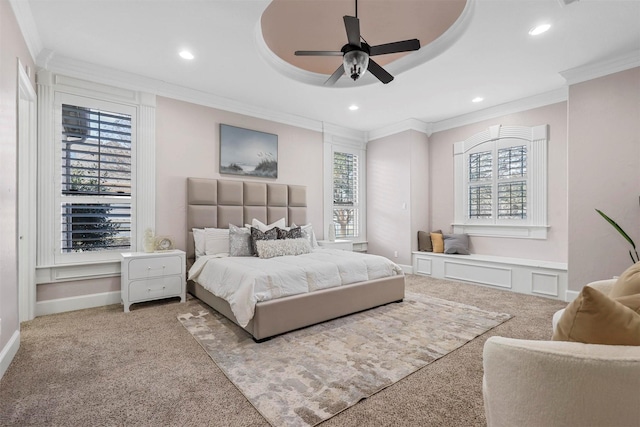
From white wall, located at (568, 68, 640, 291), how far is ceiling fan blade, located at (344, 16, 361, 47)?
3.14 metres

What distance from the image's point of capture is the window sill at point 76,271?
319 cm

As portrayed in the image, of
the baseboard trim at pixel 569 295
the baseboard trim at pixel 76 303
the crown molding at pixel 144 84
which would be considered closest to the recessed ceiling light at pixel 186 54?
the crown molding at pixel 144 84

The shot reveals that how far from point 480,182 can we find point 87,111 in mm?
5798

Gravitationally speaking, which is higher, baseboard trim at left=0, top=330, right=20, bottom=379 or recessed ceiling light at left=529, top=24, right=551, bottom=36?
recessed ceiling light at left=529, top=24, right=551, bottom=36

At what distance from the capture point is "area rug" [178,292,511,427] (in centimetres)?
176

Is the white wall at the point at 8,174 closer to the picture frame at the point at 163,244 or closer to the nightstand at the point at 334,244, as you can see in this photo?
the picture frame at the point at 163,244

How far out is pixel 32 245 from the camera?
121 inches

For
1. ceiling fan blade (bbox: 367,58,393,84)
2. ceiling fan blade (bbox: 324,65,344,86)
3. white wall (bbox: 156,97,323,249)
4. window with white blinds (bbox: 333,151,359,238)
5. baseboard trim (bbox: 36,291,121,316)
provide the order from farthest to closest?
window with white blinds (bbox: 333,151,359,238), white wall (bbox: 156,97,323,249), baseboard trim (bbox: 36,291,121,316), ceiling fan blade (bbox: 324,65,344,86), ceiling fan blade (bbox: 367,58,393,84)

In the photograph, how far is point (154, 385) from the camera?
6.24 ft

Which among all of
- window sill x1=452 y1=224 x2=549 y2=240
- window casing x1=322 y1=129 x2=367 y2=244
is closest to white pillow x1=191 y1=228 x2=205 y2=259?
window casing x1=322 y1=129 x2=367 y2=244

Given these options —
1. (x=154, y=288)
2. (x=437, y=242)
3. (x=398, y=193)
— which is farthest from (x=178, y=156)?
(x=437, y=242)

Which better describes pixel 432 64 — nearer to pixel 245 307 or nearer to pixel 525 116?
pixel 525 116

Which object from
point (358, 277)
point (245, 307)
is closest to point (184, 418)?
point (245, 307)

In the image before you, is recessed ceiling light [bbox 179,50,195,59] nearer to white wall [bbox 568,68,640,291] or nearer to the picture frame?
the picture frame
